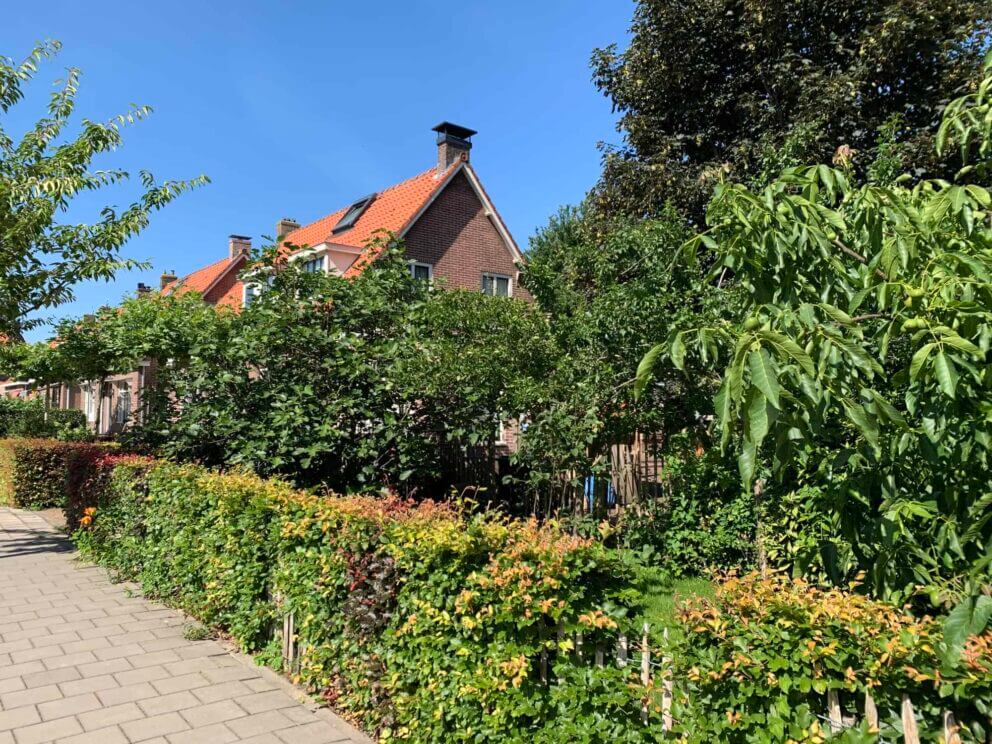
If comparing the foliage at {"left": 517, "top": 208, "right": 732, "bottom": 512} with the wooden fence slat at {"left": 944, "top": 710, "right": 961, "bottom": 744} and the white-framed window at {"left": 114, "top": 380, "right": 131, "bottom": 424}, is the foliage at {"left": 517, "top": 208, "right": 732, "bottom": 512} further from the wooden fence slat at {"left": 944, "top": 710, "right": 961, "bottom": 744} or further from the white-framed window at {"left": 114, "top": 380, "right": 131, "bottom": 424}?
the white-framed window at {"left": 114, "top": 380, "right": 131, "bottom": 424}

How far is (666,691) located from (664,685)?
0.03 m

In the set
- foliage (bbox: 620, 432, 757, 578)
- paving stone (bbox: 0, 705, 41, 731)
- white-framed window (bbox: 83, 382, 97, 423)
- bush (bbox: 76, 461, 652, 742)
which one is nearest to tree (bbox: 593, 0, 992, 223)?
foliage (bbox: 620, 432, 757, 578)

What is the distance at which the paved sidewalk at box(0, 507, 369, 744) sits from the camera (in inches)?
161

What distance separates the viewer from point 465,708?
339 centimetres

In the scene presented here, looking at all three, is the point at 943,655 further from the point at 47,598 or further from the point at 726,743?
the point at 47,598

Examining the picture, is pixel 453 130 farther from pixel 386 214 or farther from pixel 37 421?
pixel 37 421

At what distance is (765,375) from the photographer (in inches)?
75.0

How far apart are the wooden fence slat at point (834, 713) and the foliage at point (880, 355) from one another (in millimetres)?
480

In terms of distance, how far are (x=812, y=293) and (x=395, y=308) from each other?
22.1ft

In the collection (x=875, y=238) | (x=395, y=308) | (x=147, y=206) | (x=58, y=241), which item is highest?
(x=147, y=206)

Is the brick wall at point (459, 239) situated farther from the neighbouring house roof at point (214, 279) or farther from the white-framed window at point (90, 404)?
the white-framed window at point (90, 404)

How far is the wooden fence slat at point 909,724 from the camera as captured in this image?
2234 mm

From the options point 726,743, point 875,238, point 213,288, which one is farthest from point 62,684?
point 213,288

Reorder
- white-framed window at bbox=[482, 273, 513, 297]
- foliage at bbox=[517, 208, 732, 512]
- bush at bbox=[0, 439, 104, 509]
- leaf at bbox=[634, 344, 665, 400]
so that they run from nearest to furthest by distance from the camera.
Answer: leaf at bbox=[634, 344, 665, 400] < foliage at bbox=[517, 208, 732, 512] < bush at bbox=[0, 439, 104, 509] < white-framed window at bbox=[482, 273, 513, 297]
